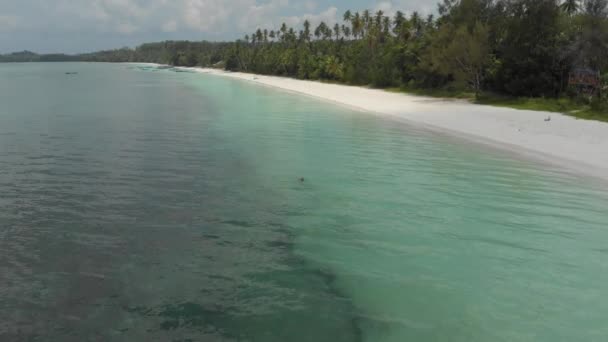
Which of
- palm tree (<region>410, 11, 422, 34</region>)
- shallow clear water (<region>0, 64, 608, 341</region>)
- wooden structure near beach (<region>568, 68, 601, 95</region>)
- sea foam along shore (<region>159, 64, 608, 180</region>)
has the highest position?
palm tree (<region>410, 11, 422, 34</region>)

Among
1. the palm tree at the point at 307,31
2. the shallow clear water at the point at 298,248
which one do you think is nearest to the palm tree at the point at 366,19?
the palm tree at the point at 307,31

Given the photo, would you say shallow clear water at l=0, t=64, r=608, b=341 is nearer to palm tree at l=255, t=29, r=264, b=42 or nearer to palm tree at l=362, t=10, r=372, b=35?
palm tree at l=362, t=10, r=372, b=35

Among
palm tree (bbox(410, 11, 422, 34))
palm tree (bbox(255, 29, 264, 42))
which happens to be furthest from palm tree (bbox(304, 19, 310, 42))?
palm tree (bbox(410, 11, 422, 34))

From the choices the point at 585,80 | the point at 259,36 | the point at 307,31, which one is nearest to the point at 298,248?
the point at 585,80

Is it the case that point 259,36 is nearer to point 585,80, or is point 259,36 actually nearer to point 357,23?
point 357,23

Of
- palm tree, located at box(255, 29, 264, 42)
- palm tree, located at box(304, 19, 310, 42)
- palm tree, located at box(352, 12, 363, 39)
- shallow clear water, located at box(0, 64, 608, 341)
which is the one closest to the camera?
shallow clear water, located at box(0, 64, 608, 341)

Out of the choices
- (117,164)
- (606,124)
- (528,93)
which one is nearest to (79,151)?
(117,164)
